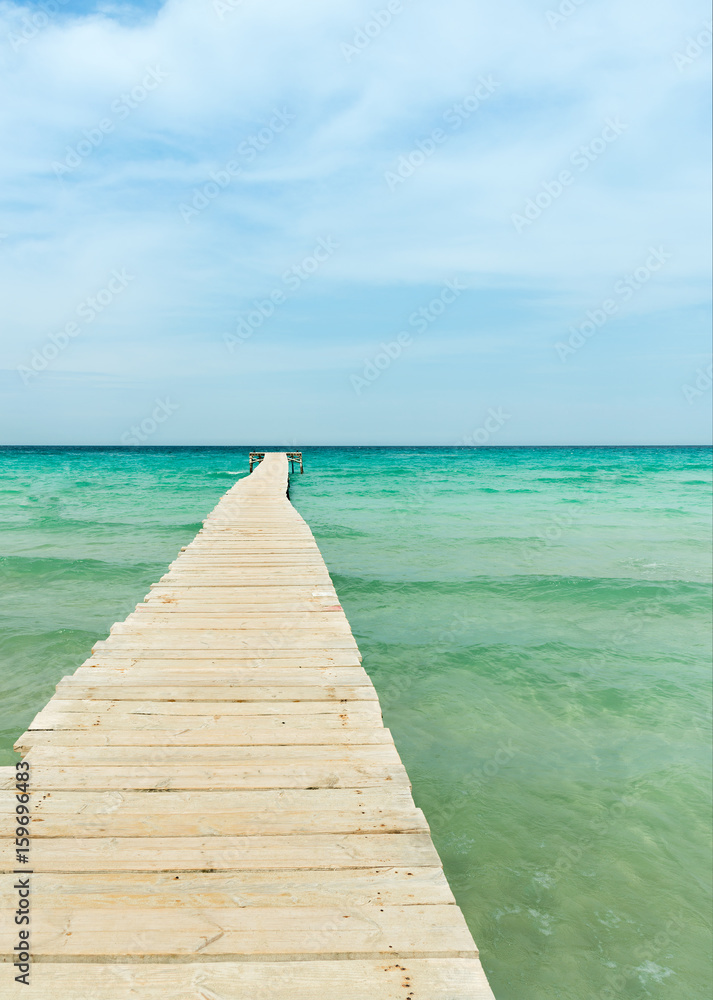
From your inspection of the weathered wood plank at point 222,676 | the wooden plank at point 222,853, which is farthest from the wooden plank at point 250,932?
the weathered wood plank at point 222,676

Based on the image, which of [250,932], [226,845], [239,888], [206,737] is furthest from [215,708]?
[250,932]

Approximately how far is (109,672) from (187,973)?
2318 mm

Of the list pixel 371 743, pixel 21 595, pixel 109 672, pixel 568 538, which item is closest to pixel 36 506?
pixel 21 595

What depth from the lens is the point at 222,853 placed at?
2145mm

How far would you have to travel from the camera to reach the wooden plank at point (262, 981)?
1.63 m

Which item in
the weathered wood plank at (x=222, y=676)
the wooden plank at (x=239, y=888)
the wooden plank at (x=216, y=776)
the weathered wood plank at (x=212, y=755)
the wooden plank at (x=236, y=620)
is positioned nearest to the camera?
the wooden plank at (x=239, y=888)

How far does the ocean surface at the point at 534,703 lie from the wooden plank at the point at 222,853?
142cm

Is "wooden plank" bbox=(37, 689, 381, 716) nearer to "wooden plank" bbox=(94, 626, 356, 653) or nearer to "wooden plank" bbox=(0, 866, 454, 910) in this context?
"wooden plank" bbox=(94, 626, 356, 653)

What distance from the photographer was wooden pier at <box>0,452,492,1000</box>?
170 cm

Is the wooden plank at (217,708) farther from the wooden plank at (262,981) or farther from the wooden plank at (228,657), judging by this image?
the wooden plank at (262,981)

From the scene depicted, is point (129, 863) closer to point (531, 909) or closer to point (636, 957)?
point (531, 909)

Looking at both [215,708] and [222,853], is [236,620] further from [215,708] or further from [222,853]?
[222,853]

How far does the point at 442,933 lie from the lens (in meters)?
1.83

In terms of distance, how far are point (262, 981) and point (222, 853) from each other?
0.53m
